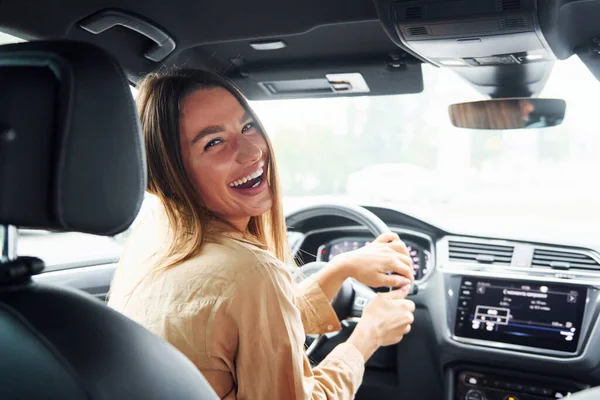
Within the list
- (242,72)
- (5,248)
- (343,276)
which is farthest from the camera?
(242,72)

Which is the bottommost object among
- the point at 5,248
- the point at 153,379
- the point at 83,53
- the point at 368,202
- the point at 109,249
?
the point at 109,249

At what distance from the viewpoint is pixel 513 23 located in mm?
1997

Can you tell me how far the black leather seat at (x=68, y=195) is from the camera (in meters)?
1.09

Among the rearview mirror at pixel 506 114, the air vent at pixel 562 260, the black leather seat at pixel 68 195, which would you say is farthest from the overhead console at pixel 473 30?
the black leather seat at pixel 68 195

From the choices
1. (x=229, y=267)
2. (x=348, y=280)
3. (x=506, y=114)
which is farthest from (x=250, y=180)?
(x=506, y=114)

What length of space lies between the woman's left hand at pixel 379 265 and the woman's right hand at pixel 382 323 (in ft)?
0.16

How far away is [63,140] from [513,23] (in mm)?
1398

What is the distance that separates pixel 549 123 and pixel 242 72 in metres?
1.26

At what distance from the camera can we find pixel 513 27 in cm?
202

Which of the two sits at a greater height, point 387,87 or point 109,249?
point 387,87

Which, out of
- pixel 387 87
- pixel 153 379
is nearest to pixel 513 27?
pixel 387 87

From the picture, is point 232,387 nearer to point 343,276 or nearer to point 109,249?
point 343,276

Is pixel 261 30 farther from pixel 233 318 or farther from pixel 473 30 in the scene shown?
pixel 233 318

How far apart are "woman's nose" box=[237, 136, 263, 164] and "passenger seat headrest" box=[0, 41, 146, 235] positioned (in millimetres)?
767
